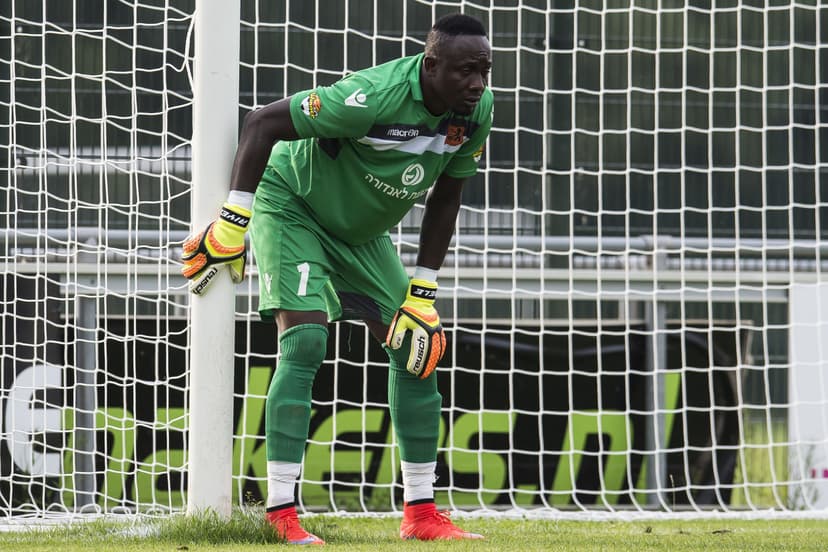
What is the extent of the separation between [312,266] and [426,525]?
3.01 feet

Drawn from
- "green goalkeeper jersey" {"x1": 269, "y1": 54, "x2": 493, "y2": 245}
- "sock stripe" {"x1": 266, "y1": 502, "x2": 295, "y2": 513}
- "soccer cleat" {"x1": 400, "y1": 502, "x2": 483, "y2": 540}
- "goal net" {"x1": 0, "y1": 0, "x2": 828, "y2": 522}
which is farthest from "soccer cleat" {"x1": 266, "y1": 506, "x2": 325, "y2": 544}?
"goal net" {"x1": 0, "y1": 0, "x2": 828, "y2": 522}

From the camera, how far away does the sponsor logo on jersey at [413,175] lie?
3629 millimetres

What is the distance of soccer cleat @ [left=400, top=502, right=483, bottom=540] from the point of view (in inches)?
148

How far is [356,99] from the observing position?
345cm

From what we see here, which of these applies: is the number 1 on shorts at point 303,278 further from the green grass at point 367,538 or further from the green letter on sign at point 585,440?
the green letter on sign at point 585,440

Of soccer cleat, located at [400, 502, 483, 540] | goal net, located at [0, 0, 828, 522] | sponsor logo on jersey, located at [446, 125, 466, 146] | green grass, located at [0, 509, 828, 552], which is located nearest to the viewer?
green grass, located at [0, 509, 828, 552]

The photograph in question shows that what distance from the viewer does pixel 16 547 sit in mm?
3408

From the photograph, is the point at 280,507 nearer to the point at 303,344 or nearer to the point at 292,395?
the point at 292,395

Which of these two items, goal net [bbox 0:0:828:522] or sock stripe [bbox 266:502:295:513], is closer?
sock stripe [bbox 266:502:295:513]

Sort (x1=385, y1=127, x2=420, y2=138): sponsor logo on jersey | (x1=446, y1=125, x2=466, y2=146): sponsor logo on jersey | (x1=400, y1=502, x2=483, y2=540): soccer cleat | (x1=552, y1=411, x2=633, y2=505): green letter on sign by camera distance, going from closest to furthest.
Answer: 1. (x1=385, y1=127, x2=420, y2=138): sponsor logo on jersey
2. (x1=446, y1=125, x2=466, y2=146): sponsor logo on jersey
3. (x1=400, y1=502, x2=483, y2=540): soccer cleat
4. (x1=552, y1=411, x2=633, y2=505): green letter on sign

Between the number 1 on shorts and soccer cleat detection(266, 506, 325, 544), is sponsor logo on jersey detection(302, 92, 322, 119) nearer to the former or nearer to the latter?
the number 1 on shorts

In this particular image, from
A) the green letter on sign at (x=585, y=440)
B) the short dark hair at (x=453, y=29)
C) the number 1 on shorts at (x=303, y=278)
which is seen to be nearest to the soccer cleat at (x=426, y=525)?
the number 1 on shorts at (x=303, y=278)

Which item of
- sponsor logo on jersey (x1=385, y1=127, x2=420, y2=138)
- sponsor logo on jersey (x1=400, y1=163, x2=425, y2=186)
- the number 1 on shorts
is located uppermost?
sponsor logo on jersey (x1=385, y1=127, x2=420, y2=138)

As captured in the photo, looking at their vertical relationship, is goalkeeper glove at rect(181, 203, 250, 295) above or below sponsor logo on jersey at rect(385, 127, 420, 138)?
below
